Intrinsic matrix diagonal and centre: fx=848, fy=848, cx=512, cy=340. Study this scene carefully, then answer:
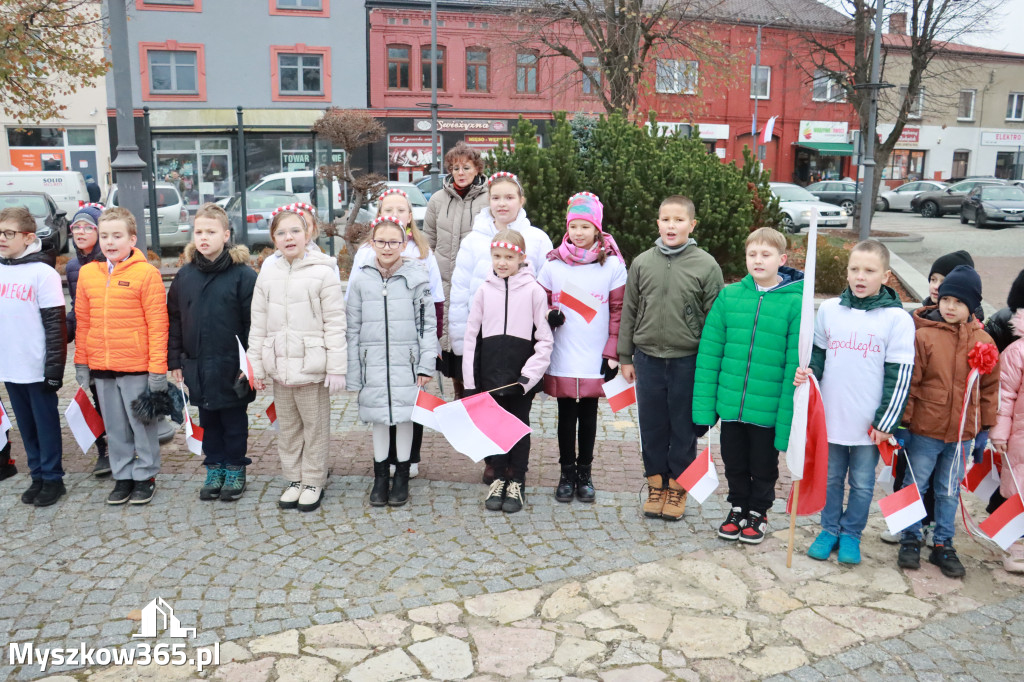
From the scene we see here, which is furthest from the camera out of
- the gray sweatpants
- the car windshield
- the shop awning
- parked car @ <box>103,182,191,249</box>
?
the shop awning

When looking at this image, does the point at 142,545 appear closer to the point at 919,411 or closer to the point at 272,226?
the point at 272,226

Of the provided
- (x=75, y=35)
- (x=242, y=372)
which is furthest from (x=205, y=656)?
(x=75, y=35)

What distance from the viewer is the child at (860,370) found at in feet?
13.9

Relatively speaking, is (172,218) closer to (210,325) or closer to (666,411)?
(210,325)

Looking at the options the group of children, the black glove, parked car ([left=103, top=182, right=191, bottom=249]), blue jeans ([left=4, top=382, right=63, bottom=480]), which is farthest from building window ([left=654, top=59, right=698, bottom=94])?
blue jeans ([left=4, top=382, right=63, bottom=480])

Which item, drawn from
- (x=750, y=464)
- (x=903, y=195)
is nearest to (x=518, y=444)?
(x=750, y=464)

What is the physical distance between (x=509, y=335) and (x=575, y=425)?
76 cm

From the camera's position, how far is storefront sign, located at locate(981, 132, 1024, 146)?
47.7 metres

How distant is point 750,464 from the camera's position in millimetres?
4703

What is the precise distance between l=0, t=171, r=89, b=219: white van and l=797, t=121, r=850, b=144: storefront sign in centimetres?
3447

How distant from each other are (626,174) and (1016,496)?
22.6 feet

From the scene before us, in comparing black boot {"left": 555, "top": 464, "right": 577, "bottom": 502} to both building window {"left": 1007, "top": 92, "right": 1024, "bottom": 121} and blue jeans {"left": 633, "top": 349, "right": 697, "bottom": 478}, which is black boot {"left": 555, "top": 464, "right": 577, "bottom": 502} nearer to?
blue jeans {"left": 633, "top": 349, "right": 697, "bottom": 478}

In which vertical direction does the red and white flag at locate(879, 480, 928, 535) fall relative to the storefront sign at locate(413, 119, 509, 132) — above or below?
below

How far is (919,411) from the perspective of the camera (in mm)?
4371
